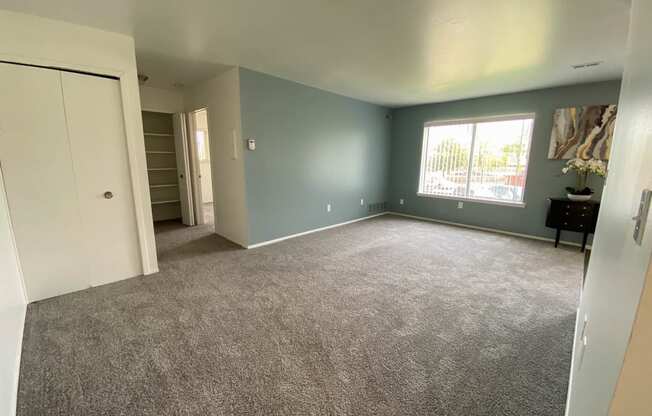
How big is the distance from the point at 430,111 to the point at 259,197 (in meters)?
4.00

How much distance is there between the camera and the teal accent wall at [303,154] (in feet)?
12.6

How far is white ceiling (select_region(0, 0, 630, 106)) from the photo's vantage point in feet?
6.84

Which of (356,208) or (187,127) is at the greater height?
(187,127)

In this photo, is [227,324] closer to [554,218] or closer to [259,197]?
[259,197]

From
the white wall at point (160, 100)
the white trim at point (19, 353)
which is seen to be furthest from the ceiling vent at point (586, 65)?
the white wall at point (160, 100)

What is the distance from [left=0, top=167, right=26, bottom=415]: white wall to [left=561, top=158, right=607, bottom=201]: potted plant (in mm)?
5889

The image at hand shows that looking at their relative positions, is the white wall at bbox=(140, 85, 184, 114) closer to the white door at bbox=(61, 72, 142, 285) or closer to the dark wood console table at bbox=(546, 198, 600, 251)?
the white door at bbox=(61, 72, 142, 285)

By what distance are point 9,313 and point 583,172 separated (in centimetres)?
644

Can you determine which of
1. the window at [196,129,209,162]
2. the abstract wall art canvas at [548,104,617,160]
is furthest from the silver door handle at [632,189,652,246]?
the window at [196,129,209,162]

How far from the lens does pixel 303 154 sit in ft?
14.6

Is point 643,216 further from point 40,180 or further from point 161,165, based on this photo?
point 161,165

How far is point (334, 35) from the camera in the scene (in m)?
2.55

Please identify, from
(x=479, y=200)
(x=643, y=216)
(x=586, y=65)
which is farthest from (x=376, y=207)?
(x=643, y=216)

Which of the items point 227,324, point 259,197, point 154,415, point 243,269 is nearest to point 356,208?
point 259,197
